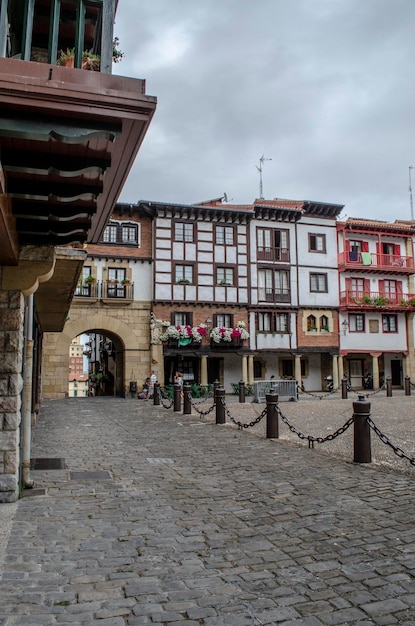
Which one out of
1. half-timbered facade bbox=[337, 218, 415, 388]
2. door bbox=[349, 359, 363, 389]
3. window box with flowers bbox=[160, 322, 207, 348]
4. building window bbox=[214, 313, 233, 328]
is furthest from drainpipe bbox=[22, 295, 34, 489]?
door bbox=[349, 359, 363, 389]

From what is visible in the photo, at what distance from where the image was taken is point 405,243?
124 feet

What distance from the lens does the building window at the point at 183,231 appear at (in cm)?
3145

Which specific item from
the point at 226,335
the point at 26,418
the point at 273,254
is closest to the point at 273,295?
the point at 273,254

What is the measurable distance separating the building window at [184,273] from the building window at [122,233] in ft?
9.27

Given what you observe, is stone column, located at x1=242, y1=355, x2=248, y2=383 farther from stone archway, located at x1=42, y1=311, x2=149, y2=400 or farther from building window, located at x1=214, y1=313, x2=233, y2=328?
stone archway, located at x1=42, y1=311, x2=149, y2=400

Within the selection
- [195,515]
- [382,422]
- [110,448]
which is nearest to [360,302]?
[382,422]

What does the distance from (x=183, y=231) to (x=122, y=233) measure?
144 inches

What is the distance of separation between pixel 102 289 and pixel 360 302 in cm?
1659

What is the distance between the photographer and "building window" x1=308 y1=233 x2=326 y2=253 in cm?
3469

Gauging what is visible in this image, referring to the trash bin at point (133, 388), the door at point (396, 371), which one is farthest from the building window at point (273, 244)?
the door at point (396, 371)

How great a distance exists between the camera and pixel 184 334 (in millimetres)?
29703

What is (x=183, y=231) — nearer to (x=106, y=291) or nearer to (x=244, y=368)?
(x=106, y=291)

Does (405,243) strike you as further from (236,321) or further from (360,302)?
(236,321)

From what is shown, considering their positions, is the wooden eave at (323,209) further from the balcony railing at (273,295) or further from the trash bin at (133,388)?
the trash bin at (133,388)
